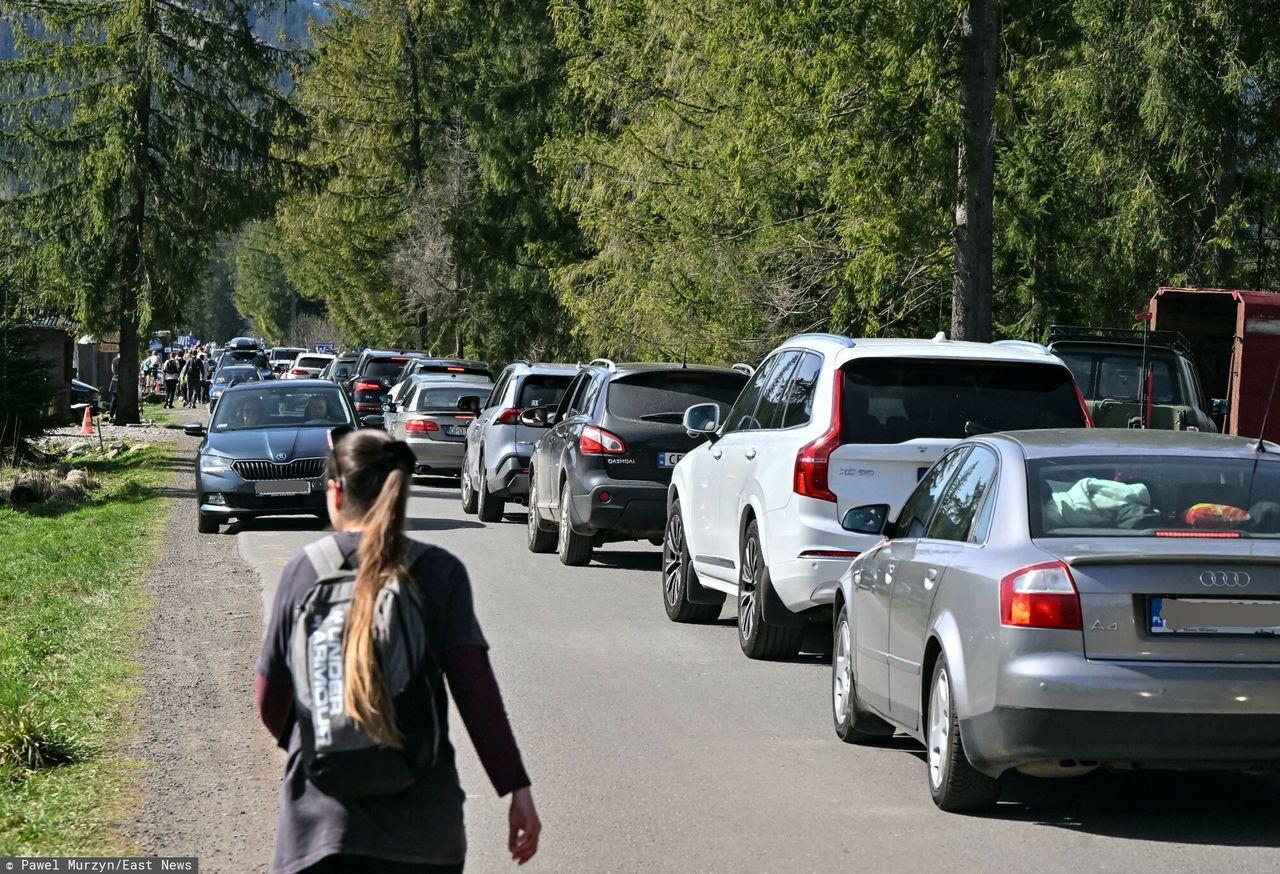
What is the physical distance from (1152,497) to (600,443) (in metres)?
9.19

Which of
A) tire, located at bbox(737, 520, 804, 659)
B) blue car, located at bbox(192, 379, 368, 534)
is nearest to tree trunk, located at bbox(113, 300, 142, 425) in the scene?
blue car, located at bbox(192, 379, 368, 534)

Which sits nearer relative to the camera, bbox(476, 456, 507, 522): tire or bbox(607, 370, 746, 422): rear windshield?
bbox(607, 370, 746, 422): rear windshield

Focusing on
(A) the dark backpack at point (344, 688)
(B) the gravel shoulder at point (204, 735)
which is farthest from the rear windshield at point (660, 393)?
(A) the dark backpack at point (344, 688)

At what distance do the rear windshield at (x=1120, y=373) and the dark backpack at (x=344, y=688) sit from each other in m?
16.9

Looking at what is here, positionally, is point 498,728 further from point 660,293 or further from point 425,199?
point 425,199

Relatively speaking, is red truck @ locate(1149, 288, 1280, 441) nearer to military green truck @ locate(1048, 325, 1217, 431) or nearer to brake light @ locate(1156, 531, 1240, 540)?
military green truck @ locate(1048, 325, 1217, 431)

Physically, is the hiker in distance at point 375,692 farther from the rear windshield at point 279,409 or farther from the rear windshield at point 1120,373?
the rear windshield at point 279,409

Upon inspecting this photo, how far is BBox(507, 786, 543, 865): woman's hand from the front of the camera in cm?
390

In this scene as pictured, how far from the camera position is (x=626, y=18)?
35.3 m

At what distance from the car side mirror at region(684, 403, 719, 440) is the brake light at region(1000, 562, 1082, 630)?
6.24m

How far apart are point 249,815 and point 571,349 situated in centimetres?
4458

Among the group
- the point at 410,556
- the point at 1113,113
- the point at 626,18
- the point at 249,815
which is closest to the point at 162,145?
the point at 626,18

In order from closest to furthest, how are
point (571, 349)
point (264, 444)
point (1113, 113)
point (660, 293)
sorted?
point (264, 444)
point (1113, 113)
point (660, 293)
point (571, 349)

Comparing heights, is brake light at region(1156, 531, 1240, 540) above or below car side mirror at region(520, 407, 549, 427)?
above
